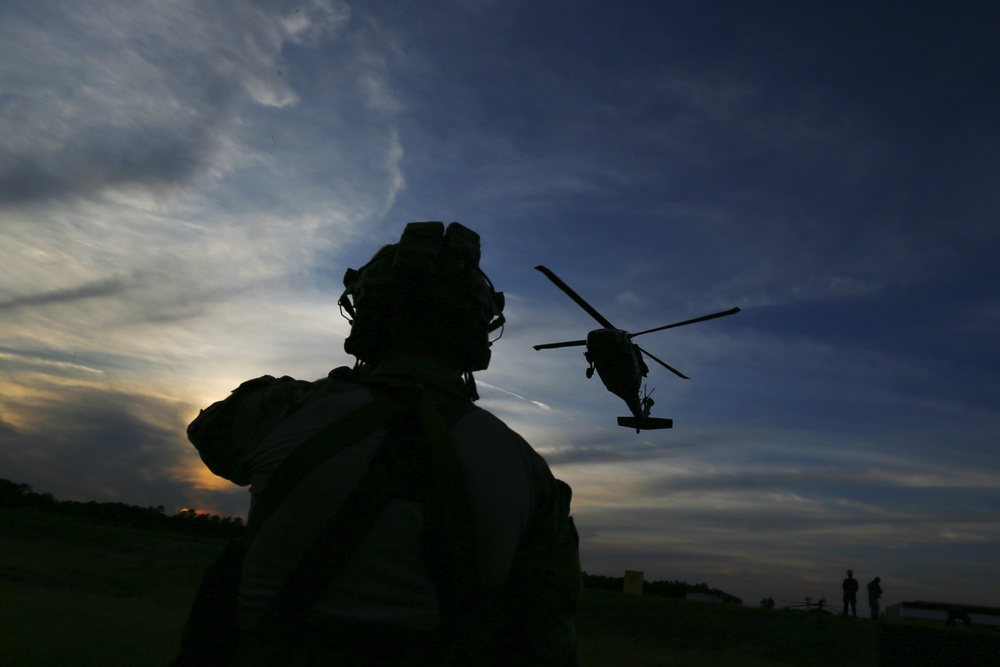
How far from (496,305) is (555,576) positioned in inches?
54.8

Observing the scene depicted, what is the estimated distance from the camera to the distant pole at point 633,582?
24.1m

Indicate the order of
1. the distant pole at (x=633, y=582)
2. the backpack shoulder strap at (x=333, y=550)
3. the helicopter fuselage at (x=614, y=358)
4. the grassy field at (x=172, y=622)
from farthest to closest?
1. the distant pole at (x=633, y=582)
2. the helicopter fuselage at (x=614, y=358)
3. the grassy field at (x=172, y=622)
4. the backpack shoulder strap at (x=333, y=550)

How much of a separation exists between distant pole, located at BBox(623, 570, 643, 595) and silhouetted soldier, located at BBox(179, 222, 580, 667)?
2389 cm

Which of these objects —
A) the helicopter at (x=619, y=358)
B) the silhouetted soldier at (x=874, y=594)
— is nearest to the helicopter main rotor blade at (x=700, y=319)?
the helicopter at (x=619, y=358)

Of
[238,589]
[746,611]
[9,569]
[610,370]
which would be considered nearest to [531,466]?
[238,589]

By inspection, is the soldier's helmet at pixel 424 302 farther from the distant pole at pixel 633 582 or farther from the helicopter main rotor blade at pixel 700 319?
the distant pole at pixel 633 582

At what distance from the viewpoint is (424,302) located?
2.72 m

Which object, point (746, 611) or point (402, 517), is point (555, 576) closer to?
point (402, 517)

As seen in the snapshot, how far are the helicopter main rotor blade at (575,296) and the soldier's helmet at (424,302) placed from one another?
638 inches

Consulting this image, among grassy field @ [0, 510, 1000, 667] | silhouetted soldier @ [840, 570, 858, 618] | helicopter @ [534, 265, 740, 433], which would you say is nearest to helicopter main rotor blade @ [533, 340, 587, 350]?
helicopter @ [534, 265, 740, 433]

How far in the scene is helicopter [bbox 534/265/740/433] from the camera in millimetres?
18094

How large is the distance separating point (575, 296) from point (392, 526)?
18.0 metres

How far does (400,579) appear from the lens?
187 centimetres

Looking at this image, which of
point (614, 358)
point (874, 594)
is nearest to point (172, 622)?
point (614, 358)
